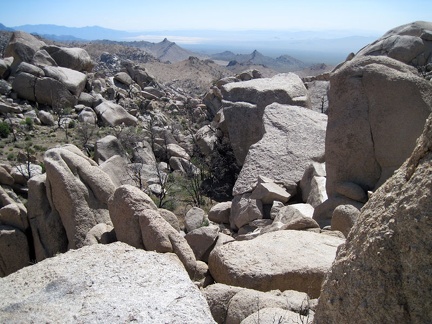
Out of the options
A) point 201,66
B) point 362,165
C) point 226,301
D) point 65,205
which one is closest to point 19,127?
point 65,205

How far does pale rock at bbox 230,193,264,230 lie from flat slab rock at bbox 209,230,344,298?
472 cm

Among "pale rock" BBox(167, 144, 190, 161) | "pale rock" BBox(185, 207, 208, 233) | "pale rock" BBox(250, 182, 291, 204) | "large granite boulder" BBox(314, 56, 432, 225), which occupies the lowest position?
"pale rock" BBox(167, 144, 190, 161)

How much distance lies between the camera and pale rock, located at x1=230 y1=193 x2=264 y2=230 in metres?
12.1

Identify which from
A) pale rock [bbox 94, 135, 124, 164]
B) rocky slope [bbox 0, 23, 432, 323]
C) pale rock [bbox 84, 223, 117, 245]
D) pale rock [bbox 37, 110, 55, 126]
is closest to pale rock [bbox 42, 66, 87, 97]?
rocky slope [bbox 0, 23, 432, 323]

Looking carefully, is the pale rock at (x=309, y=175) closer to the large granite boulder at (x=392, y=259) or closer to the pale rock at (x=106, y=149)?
the pale rock at (x=106, y=149)

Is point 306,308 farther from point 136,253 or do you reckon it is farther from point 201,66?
point 201,66

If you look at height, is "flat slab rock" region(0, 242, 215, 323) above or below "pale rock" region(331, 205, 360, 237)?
above

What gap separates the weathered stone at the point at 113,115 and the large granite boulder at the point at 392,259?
80.0 ft

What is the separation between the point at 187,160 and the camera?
23.2m

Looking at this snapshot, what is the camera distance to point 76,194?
32.1 ft

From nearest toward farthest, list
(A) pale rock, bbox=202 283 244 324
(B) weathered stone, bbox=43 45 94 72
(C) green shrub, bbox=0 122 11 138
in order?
(A) pale rock, bbox=202 283 244 324
(C) green shrub, bbox=0 122 11 138
(B) weathered stone, bbox=43 45 94 72

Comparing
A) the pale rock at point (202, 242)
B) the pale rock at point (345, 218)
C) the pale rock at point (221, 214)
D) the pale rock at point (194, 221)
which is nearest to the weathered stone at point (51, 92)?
the pale rock at point (221, 214)

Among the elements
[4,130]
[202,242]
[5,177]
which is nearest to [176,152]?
[4,130]

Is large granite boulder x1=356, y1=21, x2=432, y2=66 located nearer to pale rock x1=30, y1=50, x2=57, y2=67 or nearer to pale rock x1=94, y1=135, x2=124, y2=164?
pale rock x1=94, y1=135, x2=124, y2=164
